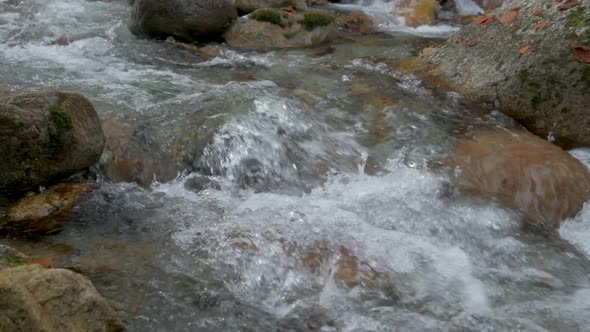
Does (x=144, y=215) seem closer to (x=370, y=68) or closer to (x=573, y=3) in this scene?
(x=370, y=68)

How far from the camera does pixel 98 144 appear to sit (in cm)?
463

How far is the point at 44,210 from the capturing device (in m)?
4.11

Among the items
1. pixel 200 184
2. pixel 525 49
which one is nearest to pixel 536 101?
pixel 525 49

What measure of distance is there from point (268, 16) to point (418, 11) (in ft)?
12.1

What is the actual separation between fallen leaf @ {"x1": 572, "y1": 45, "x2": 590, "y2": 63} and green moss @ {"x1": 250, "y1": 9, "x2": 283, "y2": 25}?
4534 mm

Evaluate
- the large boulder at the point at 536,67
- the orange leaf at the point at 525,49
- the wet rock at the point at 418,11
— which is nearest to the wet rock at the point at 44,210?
the large boulder at the point at 536,67

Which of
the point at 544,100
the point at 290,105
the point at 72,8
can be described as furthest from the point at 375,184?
the point at 72,8

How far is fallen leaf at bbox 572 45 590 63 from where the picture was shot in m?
5.68

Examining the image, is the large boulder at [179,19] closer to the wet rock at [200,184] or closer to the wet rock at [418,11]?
the wet rock at [418,11]

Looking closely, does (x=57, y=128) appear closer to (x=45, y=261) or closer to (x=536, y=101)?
(x=45, y=261)

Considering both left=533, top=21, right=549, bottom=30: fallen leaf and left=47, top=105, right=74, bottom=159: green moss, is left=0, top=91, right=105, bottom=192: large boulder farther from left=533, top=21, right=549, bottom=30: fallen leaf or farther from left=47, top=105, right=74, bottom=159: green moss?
left=533, top=21, right=549, bottom=30: fallen leaf

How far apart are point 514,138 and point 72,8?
27.5 ft

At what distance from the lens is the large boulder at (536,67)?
5644mm

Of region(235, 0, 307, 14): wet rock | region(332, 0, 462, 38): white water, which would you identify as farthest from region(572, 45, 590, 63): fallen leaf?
region(235, 0, 307, 14): wet rock
